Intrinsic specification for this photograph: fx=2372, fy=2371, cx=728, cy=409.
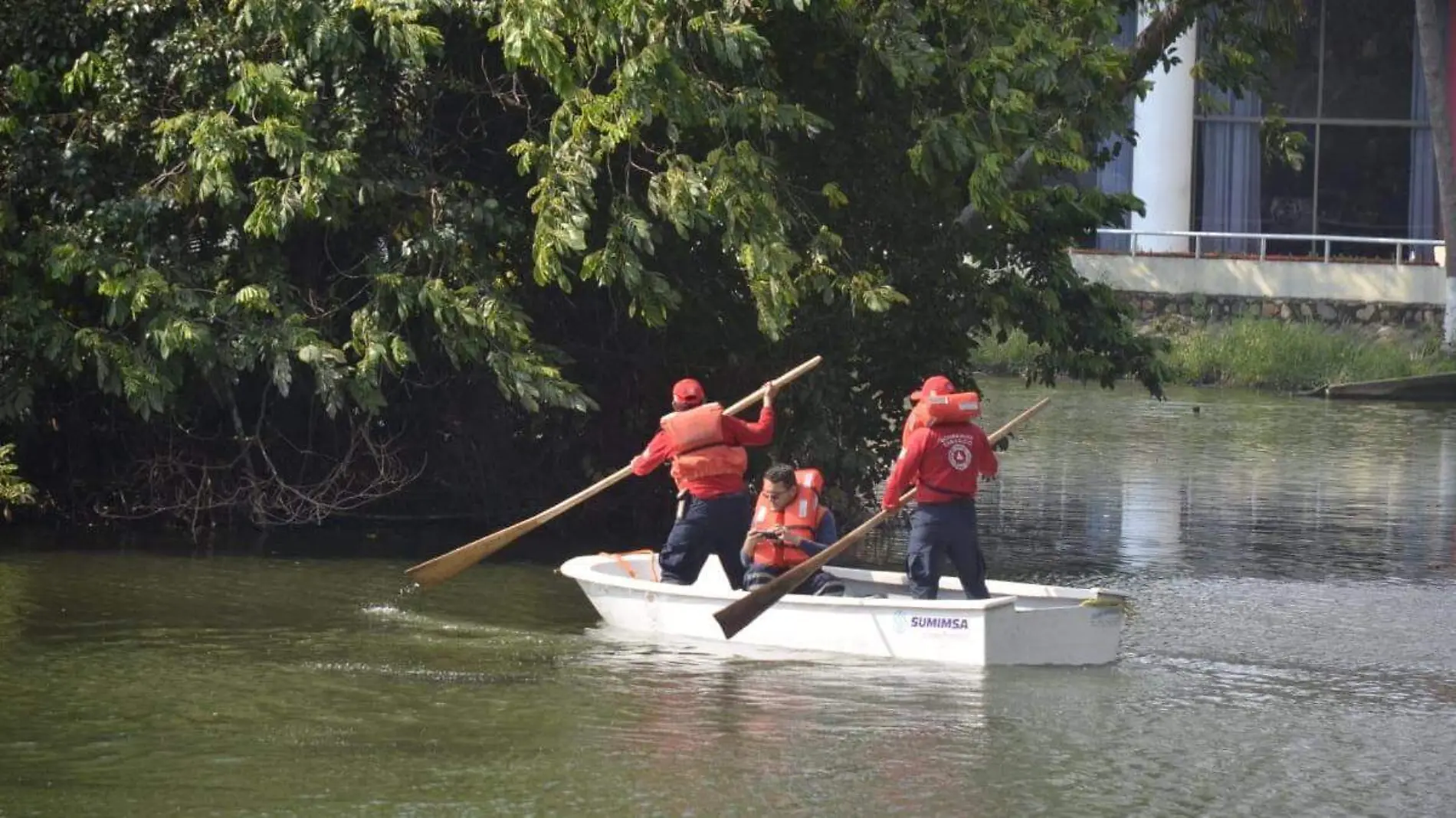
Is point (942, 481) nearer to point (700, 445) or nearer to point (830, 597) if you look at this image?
point (830, 597)

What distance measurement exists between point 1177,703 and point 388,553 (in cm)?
727

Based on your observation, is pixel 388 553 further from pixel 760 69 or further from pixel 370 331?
pixel 760 69

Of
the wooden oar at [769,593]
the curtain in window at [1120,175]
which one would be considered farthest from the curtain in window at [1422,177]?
the wooden oar at [769,593]

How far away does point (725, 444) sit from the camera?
14930 mm

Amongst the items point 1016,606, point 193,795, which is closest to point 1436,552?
point 1016,606

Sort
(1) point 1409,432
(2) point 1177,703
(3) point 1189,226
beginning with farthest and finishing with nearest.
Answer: (3) point 1189,226
(1) point 1409,432
(2) point 1177,703

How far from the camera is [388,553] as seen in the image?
17859 mm

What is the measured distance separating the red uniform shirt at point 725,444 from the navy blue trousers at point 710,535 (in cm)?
5

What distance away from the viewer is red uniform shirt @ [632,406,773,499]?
1489cm

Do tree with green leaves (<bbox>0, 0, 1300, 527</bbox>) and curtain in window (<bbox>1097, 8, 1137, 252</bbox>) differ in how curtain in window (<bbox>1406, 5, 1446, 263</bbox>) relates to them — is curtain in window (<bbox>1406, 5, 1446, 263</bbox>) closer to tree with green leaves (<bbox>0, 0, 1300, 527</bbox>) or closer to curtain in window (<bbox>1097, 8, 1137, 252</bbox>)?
curtain in window (<bbox>1097, 8, 1137, 252</bbox>)

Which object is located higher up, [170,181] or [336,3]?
[336,3]

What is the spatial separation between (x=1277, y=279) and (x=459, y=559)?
78.2ft

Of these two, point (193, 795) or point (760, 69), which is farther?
point (760, 69)

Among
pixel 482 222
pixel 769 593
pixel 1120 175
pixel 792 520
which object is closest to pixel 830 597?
pixel 769 593
